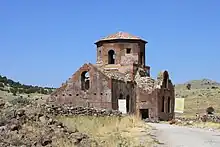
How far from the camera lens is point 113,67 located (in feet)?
179

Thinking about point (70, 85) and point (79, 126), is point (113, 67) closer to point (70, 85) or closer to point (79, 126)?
point (70, 85)

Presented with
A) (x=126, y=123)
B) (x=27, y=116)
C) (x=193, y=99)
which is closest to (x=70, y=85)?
(x=126, y=123)

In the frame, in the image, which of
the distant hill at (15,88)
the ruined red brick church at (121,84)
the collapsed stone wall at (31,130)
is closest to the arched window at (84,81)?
the ruined red brick church at (121,84)

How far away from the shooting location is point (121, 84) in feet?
166

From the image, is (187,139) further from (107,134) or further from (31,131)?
(31,131)

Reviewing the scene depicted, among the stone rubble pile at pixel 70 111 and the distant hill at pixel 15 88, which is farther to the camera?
the distant hill at pixel 15 88

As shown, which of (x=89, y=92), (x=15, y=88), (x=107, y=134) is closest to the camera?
(x=107, y=134)

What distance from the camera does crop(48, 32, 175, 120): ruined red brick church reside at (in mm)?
48812

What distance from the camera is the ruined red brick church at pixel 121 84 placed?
48.8m

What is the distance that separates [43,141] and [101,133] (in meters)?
6.28

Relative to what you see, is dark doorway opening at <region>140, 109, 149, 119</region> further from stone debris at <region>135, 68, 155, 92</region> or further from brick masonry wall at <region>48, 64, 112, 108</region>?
brick masonry wall at <region>48, 64, 112, 108</region>

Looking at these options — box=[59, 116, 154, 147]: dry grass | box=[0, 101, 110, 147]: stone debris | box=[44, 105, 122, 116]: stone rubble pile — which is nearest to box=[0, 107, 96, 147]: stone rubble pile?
box=[0, 101, 110, 147]: stone debris

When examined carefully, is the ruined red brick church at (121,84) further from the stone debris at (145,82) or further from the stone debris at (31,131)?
the stone debris at (31,131)

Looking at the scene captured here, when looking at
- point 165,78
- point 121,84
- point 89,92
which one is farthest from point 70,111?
point 165,78
